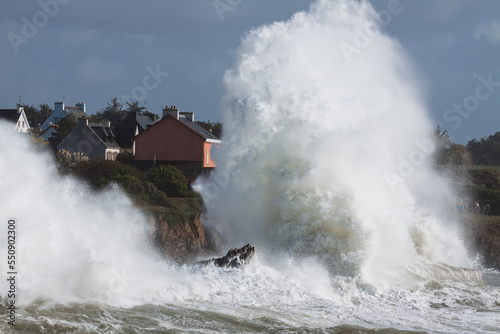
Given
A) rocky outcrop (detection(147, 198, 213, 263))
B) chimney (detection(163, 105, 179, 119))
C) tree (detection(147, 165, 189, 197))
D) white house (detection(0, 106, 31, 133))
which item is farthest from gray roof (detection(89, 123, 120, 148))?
rocky outcrop (detection(147, 198, 213, 263))

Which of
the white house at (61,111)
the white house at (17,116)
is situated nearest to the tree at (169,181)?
the white house at (17,116)

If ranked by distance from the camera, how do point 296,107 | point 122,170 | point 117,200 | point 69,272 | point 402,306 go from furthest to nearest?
point 122,170, point 117,200, point 296,107, point 402,306, point 69,272

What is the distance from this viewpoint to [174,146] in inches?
1901

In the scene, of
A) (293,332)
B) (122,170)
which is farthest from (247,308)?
(122,170)

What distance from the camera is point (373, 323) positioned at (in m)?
15.0

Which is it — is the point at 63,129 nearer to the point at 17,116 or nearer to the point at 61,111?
Result: the point at 17,116

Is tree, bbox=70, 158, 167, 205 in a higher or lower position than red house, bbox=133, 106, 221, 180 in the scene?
lower

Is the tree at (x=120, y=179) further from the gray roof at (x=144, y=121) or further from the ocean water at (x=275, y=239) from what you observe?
the gray roof at (x=144, y=121)

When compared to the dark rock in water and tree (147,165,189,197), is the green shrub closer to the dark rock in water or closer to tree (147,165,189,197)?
tree (147,165,189,197)

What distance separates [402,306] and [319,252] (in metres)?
3.38

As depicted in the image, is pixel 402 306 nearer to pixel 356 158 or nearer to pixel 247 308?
pixel 247 308

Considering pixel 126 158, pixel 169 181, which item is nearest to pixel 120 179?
pixel 169 181

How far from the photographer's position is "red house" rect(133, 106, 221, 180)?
4778 centimetres

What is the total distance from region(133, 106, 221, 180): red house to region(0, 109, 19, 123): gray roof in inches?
1308
